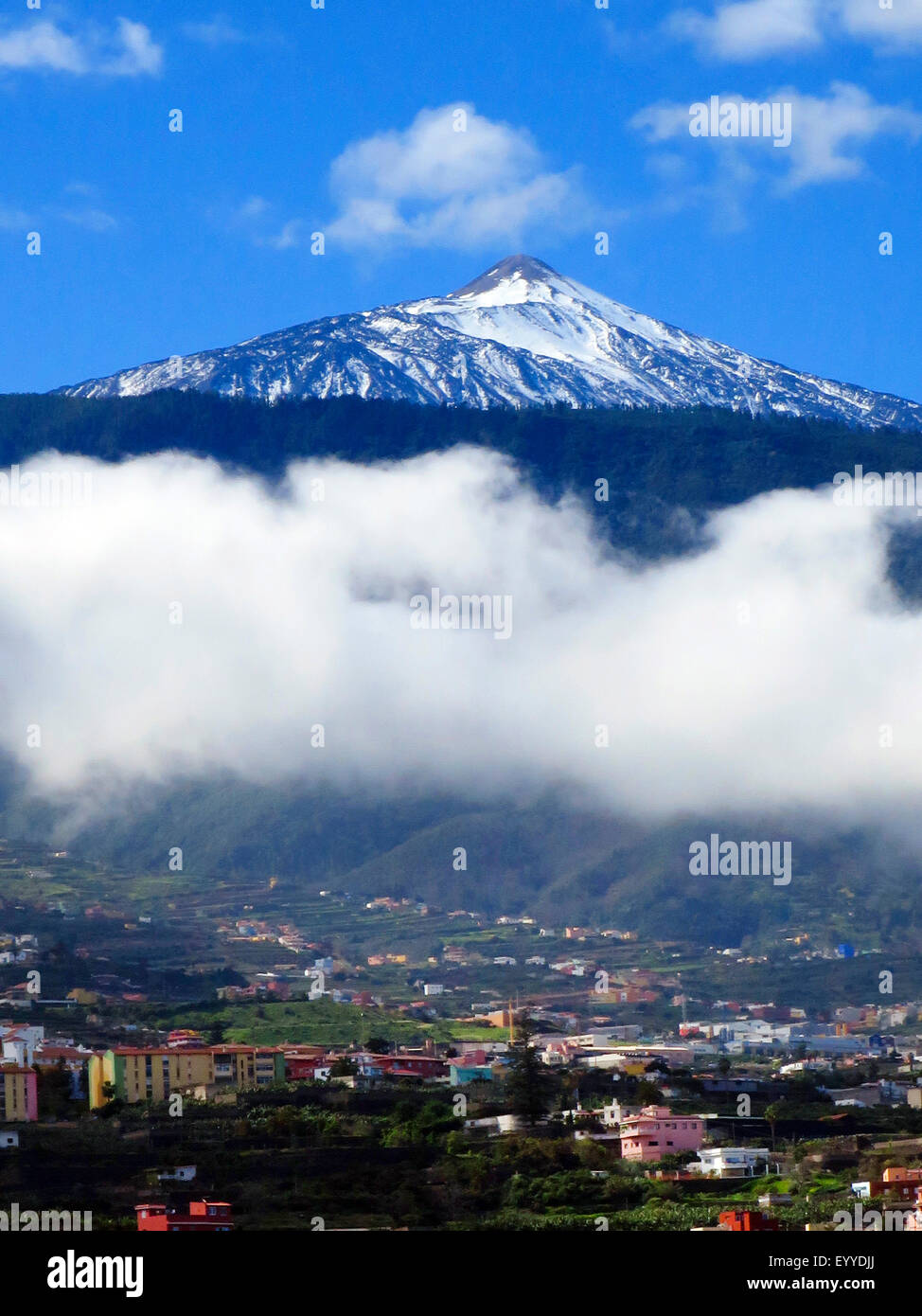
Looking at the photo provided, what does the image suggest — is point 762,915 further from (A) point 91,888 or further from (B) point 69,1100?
(B) point 69,1100

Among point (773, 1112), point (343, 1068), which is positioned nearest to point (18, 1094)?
point (343, 1068)

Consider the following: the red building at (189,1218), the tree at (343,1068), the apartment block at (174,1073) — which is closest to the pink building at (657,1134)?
the red building at (189,1218)

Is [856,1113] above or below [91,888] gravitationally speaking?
below

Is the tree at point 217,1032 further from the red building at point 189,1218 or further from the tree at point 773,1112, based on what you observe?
the red building at point 189,1218

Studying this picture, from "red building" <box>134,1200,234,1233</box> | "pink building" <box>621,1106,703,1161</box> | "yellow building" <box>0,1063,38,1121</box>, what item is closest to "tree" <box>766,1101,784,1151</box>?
"pink building" <box>621,1106,703,1161</box>

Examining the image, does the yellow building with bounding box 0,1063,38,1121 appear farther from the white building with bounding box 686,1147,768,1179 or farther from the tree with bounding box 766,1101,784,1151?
the tree with bounding box 766,1101,784,1151
